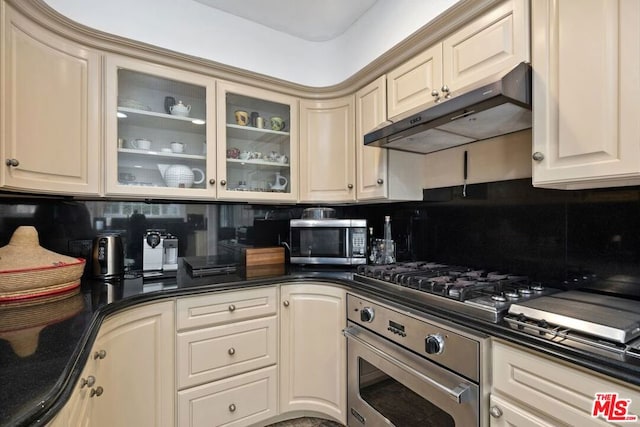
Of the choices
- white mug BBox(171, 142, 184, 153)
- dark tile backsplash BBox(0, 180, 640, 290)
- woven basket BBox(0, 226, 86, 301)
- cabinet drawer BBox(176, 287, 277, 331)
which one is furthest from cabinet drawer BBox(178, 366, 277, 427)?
white mug BBox(171, 142, 184, 153)

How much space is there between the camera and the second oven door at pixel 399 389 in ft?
3.55

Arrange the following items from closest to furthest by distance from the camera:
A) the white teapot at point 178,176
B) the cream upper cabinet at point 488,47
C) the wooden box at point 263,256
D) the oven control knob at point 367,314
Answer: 1. the cream upper cabinet at point 488,47
2. the oven control knob at point 367,314
3. the white teapot at point 178,176
4. the wooden box at point 263,256

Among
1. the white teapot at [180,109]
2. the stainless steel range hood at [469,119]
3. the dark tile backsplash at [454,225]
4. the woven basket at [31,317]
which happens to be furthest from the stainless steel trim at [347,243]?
the woven basket at [31,317]

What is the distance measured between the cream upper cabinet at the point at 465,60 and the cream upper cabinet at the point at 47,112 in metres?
1.63

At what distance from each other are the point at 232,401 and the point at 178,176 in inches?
52.0

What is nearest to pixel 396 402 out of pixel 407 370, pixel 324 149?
pixel 407 370

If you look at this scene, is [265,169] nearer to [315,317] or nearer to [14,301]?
[315,317]

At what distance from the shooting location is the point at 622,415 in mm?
725

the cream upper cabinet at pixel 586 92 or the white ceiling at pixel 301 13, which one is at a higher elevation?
the white ceiling at pixel 301 13

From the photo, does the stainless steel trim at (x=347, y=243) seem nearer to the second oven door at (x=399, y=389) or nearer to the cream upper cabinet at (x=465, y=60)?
the second oven door at (x=399, y=389)

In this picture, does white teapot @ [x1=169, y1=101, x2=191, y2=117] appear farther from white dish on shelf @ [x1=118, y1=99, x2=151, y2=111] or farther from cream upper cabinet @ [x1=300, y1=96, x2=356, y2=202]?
cream upper cabinet @ [x1=300, y1=96, x2=356, y2=202]

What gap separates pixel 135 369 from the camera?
134cm

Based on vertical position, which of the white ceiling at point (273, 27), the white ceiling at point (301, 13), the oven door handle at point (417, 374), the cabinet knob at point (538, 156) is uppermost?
the white ceiling at point (301, 13)

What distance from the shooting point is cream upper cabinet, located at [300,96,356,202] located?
2.20 m
